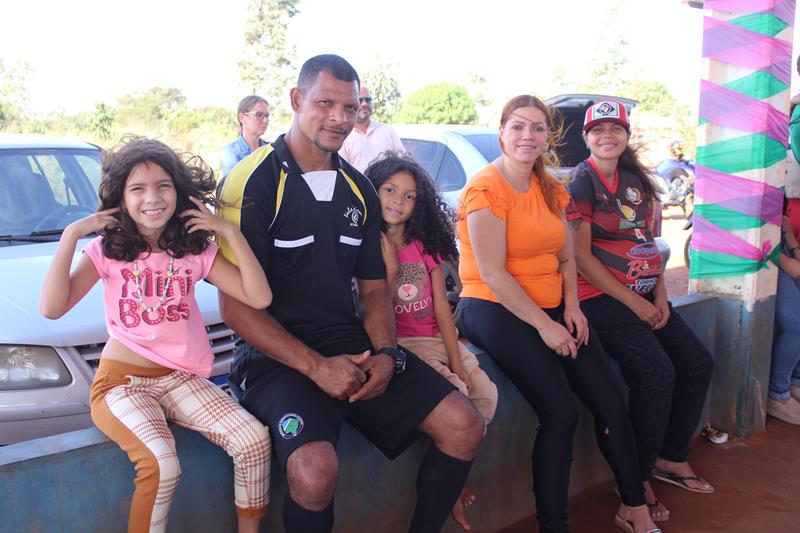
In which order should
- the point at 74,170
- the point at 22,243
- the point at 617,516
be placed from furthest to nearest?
the point at 74,170 → the point at 22,243 → the point at 617,516

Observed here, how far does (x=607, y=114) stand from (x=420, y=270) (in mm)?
1494

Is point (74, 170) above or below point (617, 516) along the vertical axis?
above

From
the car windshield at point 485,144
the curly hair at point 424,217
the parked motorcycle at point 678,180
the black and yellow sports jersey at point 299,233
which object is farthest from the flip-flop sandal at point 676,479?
the parked motorcycle at point 678,180

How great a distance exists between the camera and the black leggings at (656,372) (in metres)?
3.81

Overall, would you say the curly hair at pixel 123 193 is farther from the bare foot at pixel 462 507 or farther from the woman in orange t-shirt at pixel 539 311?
the bare foot at pixel 462 507

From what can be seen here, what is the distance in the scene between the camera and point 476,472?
3.58 m

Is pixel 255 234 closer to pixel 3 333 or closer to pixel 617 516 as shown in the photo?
pixel 3 333

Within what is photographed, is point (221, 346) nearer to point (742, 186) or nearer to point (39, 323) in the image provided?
point (39, 323)

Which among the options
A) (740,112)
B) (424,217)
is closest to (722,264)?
(740,112)

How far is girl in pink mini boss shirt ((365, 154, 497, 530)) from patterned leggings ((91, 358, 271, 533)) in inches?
41.1

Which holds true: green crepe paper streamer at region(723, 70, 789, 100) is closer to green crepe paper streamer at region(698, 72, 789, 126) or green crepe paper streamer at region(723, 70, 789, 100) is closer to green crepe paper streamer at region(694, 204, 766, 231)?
green crepe paper streamer at region(698, 72, 789, 126)

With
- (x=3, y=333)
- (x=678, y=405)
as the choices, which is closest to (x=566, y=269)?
(x=678, y=405)

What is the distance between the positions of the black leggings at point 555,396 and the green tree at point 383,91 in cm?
2906

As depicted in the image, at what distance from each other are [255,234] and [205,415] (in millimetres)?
708
